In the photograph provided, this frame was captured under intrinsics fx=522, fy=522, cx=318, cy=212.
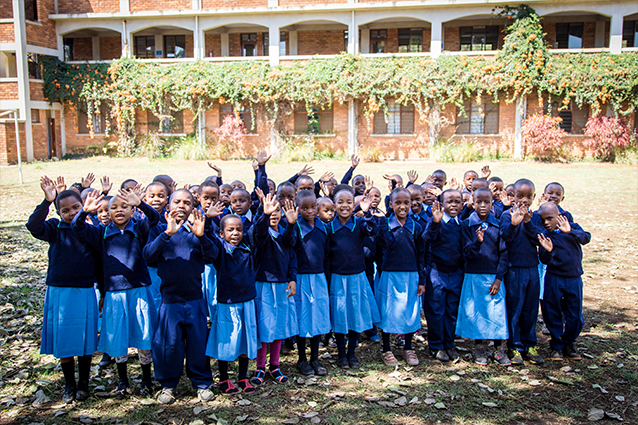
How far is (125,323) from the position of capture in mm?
3871

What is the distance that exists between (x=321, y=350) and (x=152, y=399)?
1.65 metres

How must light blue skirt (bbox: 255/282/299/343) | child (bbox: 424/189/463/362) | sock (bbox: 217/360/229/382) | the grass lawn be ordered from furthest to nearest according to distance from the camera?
child (bbox: 424/189/463/362), light blue skirt (bbox: 255/282/299/343), sock (bbox: 217/360/229/382), the grass lawn

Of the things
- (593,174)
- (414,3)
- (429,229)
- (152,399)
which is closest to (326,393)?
(152,399)

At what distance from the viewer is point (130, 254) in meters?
3.92

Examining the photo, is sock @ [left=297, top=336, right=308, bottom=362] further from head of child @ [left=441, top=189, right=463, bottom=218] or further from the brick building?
the brick building

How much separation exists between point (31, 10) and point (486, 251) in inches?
962

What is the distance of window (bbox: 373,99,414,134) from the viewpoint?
74.2ft

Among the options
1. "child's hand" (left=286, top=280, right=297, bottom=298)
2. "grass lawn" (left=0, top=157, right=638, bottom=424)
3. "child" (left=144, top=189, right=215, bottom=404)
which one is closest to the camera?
"grass lawn" (left=0, top=157, right=638, bottom=424)

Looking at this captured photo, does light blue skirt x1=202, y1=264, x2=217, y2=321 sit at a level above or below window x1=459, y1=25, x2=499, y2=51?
below

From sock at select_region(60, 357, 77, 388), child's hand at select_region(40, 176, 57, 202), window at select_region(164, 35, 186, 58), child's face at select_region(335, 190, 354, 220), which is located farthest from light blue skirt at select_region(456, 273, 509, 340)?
window at select_region(164, 35, 186, 58)

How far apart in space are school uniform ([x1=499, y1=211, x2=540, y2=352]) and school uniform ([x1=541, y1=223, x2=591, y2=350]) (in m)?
0.15

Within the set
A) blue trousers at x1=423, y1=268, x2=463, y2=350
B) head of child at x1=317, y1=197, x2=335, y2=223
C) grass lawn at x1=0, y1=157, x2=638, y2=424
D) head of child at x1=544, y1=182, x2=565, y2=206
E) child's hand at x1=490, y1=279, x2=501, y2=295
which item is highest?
head of child at x1=544, y1=182, x2=565, y2=206

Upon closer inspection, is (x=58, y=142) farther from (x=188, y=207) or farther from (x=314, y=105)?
(x=188, y=207)

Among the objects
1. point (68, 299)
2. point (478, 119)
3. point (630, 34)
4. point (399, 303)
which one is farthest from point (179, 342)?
point (630, 34)
